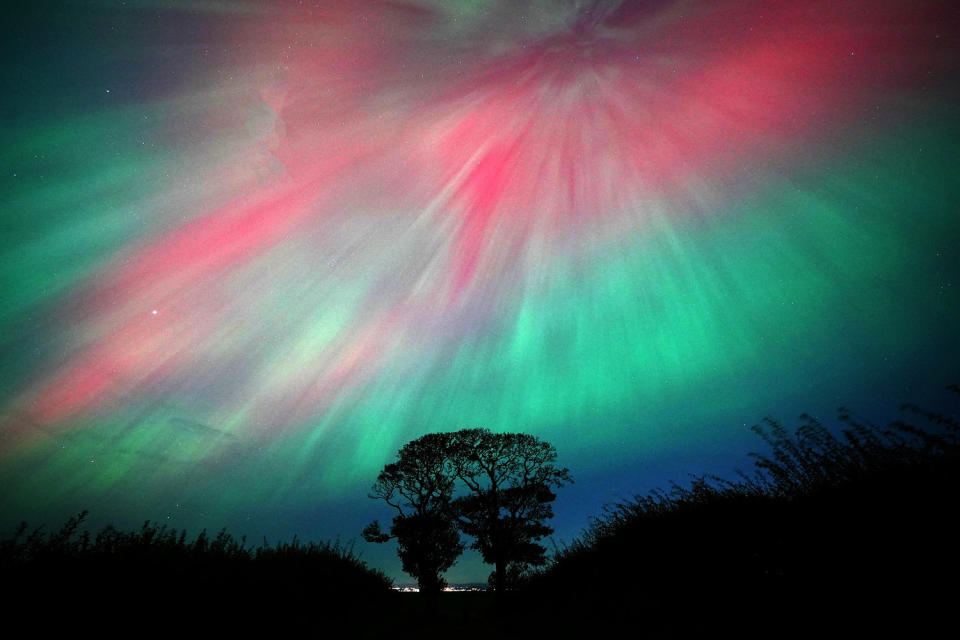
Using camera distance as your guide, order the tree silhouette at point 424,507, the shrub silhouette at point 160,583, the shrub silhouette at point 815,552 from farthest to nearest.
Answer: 1. the tree silhouette at point 424,507
2. the shrub silhouette at point 160,583
3. the shrub silhouette at point 815,552

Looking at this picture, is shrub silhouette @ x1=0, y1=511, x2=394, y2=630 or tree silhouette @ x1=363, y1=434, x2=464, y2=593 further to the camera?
tree silhouette @ x1=363, y1=434, x2=464, y2=593

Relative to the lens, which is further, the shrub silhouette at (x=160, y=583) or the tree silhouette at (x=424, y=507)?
the tree silhouette at (x=424, y=507)

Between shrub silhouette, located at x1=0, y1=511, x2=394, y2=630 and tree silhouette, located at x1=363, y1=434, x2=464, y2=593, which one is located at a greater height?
tree silhouette, located at x1=363, y1=434, x2=464, y2=593

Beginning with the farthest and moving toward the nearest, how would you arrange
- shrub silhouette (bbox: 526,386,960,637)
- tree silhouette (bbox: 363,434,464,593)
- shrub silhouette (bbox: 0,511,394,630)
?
tree silhouette (bbox: 363,434,464,593), shrub silhouette (bbox: 0,511,394,630), shrub silhouette (bbox: 526,386,960,637)

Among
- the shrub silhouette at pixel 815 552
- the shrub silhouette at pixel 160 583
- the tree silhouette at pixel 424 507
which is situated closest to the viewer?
the shrub silhouette at pixel 815 552

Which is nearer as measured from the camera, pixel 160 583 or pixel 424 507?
pixel 160 583

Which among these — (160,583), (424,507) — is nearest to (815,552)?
(160,583)

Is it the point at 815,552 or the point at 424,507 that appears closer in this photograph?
the point at 815,552

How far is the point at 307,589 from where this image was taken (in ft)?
30.2

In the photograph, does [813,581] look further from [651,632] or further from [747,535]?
[651,632]

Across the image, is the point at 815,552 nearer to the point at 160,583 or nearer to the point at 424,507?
the point at 160,583

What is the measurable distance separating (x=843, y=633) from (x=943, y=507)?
170 cm

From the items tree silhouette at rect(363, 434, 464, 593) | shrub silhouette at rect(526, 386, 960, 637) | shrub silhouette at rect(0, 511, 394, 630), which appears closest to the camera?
shrub silhouette at rect(526, 386, 960, 637)

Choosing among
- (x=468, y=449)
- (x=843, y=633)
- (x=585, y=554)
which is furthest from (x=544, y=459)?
(x=843, y=633)
